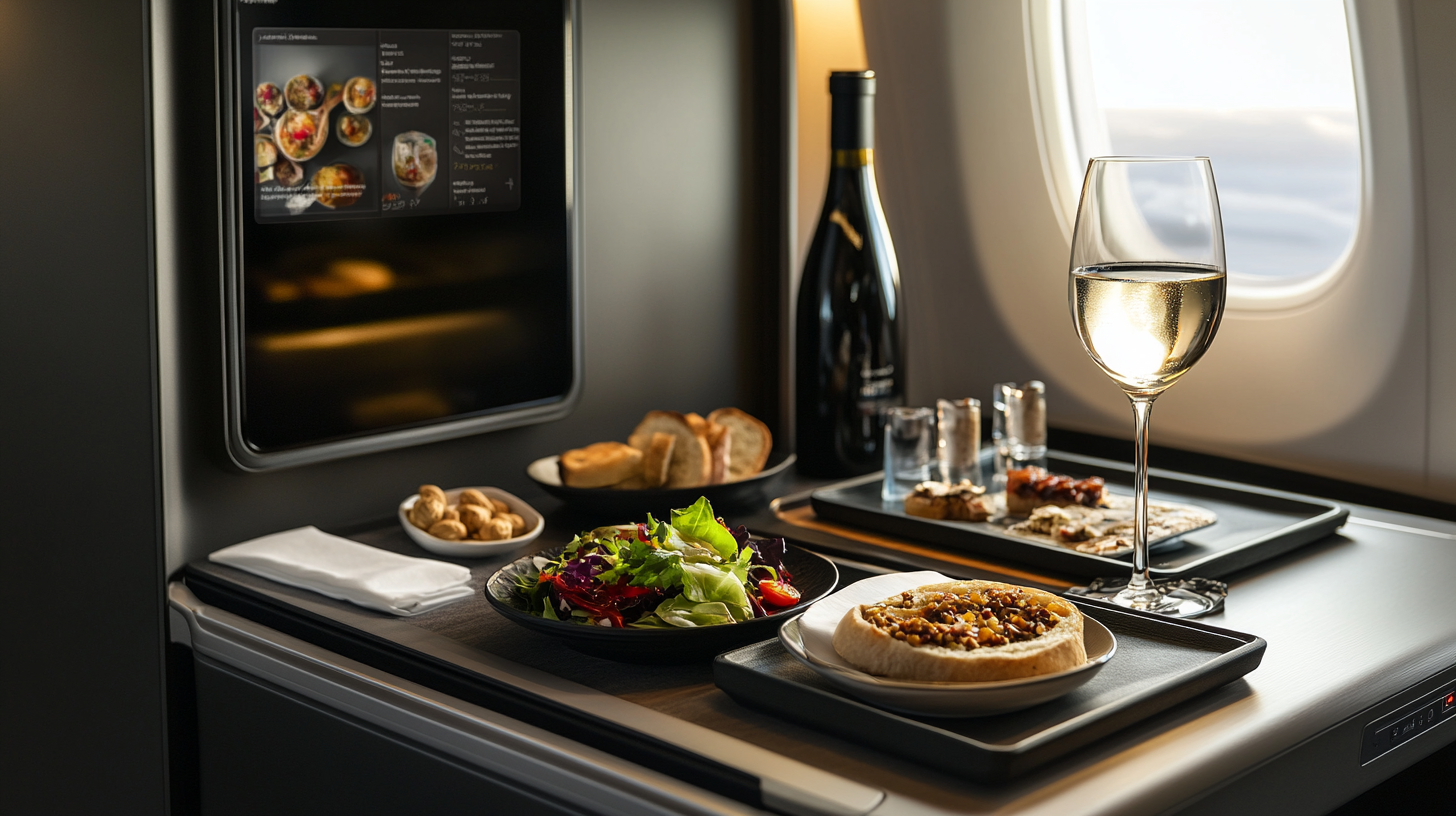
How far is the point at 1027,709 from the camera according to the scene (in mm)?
844

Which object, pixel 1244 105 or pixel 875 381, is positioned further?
pixel 1244 105

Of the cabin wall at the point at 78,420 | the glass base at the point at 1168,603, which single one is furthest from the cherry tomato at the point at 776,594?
the cabin wall at the point at 78,420

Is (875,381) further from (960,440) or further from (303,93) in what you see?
(303,93)

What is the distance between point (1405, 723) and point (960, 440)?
1.90ft

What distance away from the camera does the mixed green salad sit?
37.5 inches

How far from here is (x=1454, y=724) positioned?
3.48 feet

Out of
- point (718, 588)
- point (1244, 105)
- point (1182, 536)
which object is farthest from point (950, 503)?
point (1244, 105)

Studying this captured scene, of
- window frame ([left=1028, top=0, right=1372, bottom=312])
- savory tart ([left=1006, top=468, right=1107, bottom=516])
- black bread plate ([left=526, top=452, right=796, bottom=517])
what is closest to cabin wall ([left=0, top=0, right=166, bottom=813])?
black bread plate ([left=526, top=452, right=796, bottom=517])

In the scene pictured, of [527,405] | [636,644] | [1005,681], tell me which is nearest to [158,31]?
[527,405]

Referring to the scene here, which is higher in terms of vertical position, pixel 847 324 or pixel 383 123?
pixel 383 123

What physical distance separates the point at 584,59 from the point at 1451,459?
109cm

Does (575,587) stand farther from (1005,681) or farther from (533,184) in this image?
(533,184)

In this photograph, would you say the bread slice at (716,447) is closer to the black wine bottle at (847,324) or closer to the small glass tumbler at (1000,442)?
the black wine bottle at (847,324)

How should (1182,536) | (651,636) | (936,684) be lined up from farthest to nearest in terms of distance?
(1182,536)
(651,636)
(936,684)
